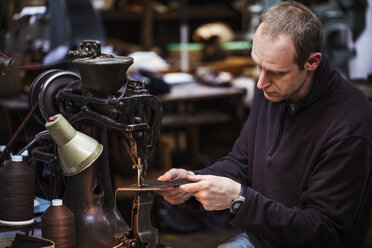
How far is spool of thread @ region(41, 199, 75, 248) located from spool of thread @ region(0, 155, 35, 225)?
6.1 inches

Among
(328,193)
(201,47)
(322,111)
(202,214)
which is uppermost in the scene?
(322,111)

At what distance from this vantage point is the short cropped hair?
203 centimetres

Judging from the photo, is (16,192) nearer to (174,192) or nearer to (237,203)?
(174,192)

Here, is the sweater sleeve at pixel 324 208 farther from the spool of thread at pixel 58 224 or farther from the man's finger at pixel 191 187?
the spool of thread at pixel 58 224

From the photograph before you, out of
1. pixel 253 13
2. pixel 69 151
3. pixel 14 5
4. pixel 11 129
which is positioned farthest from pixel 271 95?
pixel 253 13

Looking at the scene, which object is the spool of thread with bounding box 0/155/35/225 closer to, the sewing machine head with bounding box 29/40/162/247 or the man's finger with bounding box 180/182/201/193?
the sewing machine head with bounding box 29/40/162/247

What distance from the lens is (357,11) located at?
15.1 feet

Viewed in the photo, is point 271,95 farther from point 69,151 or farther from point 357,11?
point 357,11

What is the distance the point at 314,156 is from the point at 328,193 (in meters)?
0.16

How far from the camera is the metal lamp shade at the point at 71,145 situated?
1766 millimetres

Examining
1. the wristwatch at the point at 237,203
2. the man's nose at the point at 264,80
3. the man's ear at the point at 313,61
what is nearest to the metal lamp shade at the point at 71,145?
the wristwatch at the point at 237,203

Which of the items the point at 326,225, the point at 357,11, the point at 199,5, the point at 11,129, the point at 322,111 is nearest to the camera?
the point at 326,225

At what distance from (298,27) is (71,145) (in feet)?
2.74

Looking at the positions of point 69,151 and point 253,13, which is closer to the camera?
point 69,151
